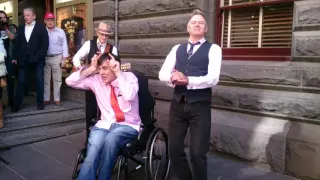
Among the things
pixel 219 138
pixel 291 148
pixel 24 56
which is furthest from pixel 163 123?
pixel 24 56

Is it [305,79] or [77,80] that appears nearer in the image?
[77,80]

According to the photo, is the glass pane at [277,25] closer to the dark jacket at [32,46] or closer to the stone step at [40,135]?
the stone step at [40,135]

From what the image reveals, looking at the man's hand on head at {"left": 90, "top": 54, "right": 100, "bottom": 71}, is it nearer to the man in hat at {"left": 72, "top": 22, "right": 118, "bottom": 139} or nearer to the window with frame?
the man in hat at {"left": 72, "top": 22, "right": 118, "bottom": 139}

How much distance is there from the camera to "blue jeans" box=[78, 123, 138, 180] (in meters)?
3.10

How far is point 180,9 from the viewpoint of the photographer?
5.41 m

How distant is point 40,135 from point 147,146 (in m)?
2.99

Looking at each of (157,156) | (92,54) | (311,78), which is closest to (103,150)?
(157,156)

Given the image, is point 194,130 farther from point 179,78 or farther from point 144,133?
point 144,133

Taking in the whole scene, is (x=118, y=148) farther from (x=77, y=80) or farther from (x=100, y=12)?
(x=100, y=12)

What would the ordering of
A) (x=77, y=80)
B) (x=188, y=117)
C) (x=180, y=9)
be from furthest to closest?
(x=180, y=9), (x=77, y=80), (x=188, y=117)

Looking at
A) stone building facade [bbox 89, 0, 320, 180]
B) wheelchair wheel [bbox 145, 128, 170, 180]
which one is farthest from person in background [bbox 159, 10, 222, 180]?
stone building facade [bbox 89, 0, 320, 180]

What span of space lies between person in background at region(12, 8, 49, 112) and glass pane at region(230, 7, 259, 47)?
3.46 metres

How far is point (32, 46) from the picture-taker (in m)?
6.00

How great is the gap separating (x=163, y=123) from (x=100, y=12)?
286 cm
